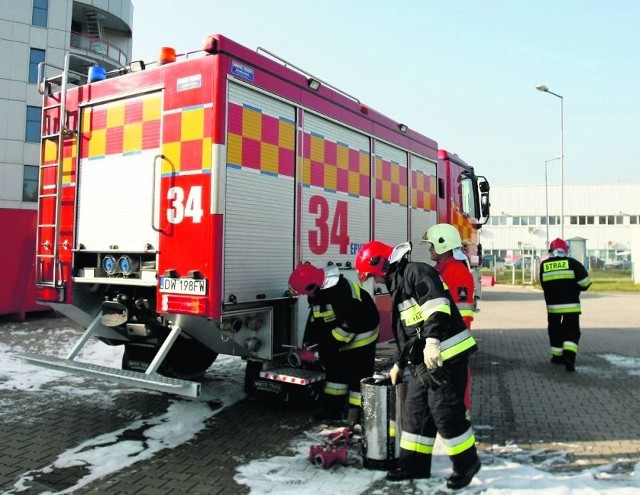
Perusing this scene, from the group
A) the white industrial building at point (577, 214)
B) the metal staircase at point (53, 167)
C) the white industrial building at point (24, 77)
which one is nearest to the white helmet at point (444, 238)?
the metal staircase at point (53, 167)

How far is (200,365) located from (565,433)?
12.8 feet

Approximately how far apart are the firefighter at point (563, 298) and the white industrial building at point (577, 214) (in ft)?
137

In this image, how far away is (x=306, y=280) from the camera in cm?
467

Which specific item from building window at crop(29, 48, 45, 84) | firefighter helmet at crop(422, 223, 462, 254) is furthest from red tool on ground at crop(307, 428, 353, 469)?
building window at crop(29, 48, 45, 84)

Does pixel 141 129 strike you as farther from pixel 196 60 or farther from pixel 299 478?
pixel 299 478

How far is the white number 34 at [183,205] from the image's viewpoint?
174 inches

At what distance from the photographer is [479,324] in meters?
13.0

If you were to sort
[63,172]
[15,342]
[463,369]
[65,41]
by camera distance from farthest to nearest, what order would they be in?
[65,41], [15,342], [63,172], [463,369]

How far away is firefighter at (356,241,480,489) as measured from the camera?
Answer: 3607 mm

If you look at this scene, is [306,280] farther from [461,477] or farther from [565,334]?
[565,334]

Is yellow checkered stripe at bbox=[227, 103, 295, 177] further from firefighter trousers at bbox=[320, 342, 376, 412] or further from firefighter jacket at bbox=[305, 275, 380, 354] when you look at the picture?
firefighter trousers at bbox=[320, 342, 376, 412]

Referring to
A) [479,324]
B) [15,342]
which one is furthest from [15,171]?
[479,324]

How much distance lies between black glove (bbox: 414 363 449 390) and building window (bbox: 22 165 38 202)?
78.2 ft

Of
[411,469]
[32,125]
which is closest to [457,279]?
[411,469]
